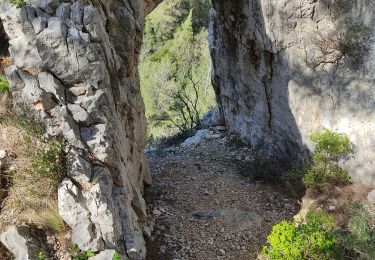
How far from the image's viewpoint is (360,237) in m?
5.21

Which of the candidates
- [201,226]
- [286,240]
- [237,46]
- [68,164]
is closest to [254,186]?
[201,226]

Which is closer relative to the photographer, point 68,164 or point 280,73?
point 68,164

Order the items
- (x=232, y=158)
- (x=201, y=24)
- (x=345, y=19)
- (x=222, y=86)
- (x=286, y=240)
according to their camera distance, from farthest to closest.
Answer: (x=201, y=24) → (x=222, y=86) → (x=232, y=158) → (x=345, y=19) → (x=286, y=240)

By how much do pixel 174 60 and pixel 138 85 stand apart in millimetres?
17106

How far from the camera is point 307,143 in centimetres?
838

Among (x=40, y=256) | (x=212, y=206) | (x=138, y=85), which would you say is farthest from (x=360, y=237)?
(x=138, y=85)

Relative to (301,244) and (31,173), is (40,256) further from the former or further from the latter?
(301,244)

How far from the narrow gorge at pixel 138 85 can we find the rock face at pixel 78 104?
0.01 meters

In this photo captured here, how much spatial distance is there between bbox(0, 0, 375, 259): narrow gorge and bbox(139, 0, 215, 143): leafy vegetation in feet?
23.8

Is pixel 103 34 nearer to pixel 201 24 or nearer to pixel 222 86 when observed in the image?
pixel 222 86

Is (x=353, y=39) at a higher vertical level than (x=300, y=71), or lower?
higher

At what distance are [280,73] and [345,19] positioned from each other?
2.15 meters

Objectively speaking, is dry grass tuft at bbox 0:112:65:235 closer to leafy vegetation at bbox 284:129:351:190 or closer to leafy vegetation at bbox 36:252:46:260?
leafy vegetation at bbox 36:252:46:260

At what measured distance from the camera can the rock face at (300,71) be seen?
698 cm
